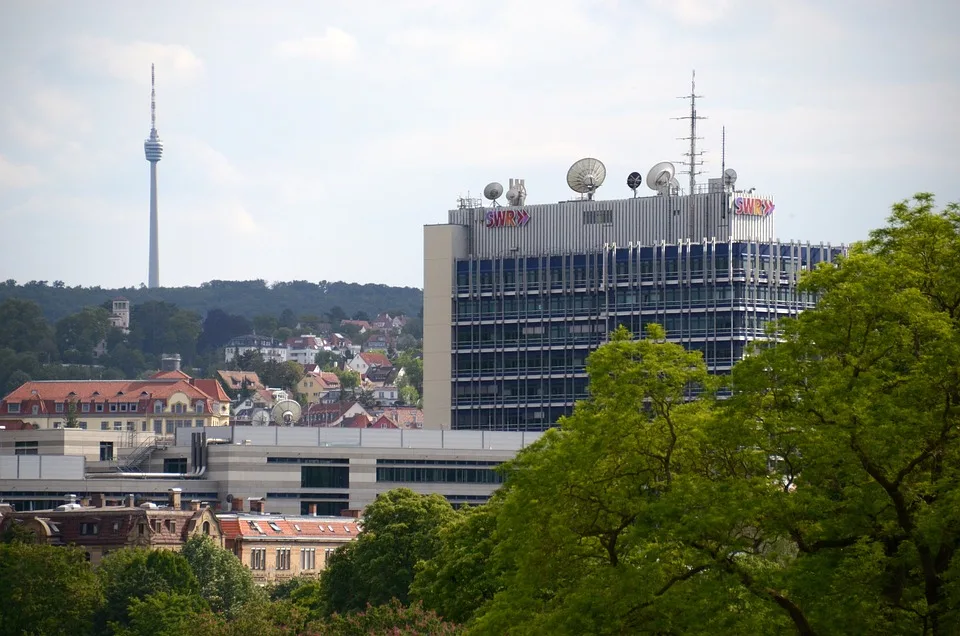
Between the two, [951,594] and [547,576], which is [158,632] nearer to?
[547,576]

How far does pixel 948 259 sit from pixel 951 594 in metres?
12.2

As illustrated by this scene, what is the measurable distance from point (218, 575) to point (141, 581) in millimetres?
17888

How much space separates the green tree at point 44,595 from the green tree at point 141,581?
1.19m

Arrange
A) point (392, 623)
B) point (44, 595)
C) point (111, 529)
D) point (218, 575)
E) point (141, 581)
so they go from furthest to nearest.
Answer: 1. point (111, 529)
2. point (218, 575)
3. point (141, 581)
4. point (44, 595)
5. point (392, 623)

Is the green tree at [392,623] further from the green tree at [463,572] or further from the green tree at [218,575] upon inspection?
the green tree at [218,575]

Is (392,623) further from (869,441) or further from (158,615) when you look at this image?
(869,441)

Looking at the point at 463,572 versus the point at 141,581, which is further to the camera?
the point at 141,581

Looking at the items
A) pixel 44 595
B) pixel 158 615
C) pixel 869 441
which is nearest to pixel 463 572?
pixel 158 615

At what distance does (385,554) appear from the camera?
500ft

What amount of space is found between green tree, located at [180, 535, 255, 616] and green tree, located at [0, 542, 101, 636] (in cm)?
1381

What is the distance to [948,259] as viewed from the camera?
74562mm

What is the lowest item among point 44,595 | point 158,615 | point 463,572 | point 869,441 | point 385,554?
point 158,615

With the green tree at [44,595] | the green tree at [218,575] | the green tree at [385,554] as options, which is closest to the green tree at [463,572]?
the green tree at [385,554]

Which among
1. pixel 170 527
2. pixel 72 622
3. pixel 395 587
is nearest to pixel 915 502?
pixel 395 587
